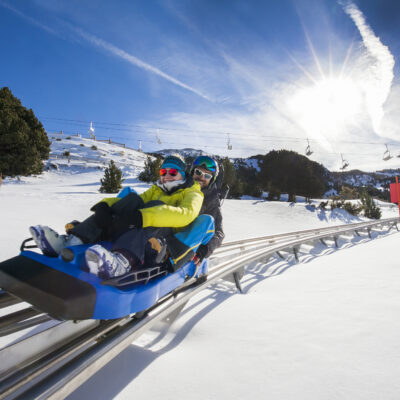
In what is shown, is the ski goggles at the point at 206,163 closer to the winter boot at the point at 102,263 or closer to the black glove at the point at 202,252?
the black glove at the point at 202,252

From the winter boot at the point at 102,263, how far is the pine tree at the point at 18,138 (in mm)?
18613

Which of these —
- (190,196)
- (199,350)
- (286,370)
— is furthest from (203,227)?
(286,370)

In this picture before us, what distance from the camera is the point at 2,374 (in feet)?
4.46

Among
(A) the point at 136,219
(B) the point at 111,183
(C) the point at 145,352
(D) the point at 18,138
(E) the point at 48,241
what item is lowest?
(C) the point at 145,352

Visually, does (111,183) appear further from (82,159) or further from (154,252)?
(82,159)

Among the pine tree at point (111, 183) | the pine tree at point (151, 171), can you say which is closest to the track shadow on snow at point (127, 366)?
the pine tree at point (111, 183)

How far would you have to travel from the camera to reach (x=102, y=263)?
160cm

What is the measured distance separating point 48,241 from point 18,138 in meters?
18.1

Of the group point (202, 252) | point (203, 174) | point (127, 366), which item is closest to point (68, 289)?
point (127, 366)

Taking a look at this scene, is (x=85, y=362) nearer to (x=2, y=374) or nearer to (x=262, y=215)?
A: (x=2, y=374)

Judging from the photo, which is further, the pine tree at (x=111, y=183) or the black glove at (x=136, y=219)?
the pine tree at (x=111, y=183)

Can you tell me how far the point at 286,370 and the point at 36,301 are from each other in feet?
5.81

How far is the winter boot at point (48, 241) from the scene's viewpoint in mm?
1853

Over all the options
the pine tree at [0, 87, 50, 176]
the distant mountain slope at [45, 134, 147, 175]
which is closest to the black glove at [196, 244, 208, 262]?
the pine tree at [0, 87, 50, 176]
